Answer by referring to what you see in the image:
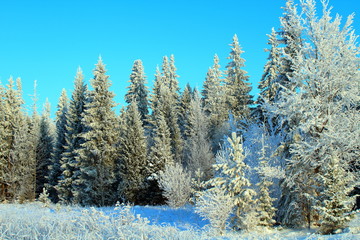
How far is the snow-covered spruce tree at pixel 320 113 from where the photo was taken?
1236 centimetres

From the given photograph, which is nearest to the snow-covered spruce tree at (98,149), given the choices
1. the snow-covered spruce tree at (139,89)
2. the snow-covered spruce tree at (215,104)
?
the snow-covered spruce tree at (215,104)

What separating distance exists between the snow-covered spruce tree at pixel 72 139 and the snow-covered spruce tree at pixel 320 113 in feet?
70.6

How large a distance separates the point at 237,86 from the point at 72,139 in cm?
1858

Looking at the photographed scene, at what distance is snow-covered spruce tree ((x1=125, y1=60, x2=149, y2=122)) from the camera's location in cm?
4319

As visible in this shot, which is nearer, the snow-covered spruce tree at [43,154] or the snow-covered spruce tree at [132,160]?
the snow-covered spruce tree at [132,160]

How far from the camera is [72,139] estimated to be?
31.6 metres

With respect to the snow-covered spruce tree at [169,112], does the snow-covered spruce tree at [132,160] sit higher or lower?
lower

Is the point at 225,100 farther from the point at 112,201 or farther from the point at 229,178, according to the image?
the point at 229,178

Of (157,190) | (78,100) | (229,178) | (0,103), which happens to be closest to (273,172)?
(229,178)

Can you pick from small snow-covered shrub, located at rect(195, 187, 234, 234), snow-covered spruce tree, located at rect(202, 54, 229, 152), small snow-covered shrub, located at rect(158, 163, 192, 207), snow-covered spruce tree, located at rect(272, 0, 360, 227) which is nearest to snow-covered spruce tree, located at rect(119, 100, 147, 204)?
small snow-covered shrub, located at rect(158, 163, 192, 207)

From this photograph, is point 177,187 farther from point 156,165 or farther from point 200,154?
point 156,165

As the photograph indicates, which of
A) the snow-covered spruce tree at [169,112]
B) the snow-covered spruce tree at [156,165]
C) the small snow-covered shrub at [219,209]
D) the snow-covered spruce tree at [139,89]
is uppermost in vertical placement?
the snow-covered spruce tree at [139,89]

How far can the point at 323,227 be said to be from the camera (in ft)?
38.3

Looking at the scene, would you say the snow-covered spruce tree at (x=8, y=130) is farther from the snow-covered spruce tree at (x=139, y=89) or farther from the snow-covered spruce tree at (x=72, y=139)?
the snow-covered spruce tree at (x=139, y=89)
